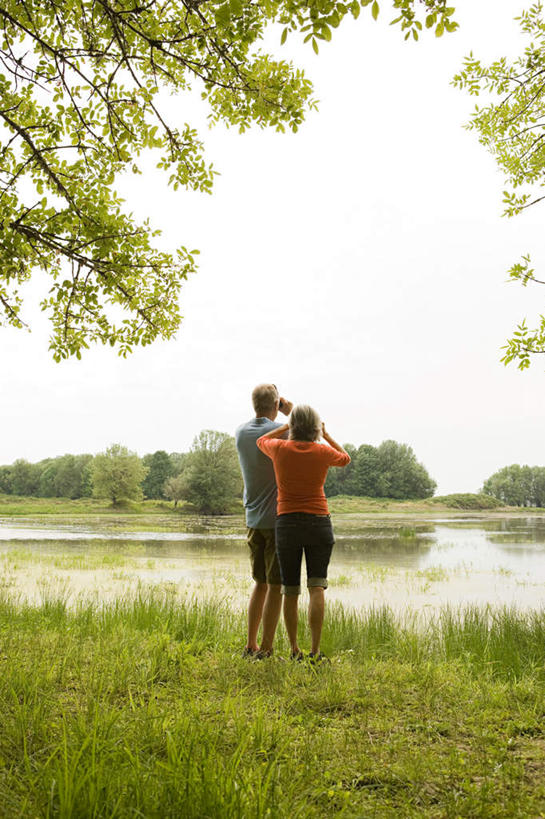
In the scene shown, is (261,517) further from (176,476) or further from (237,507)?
(176,476)

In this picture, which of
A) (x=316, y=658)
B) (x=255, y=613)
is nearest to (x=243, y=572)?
(x=255, y=613)

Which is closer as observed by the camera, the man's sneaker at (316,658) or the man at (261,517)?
the man's sneaker at (316,658)

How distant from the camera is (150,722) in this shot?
2.36 meters

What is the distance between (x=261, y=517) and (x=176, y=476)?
61.0 metres

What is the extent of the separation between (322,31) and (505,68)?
515cm

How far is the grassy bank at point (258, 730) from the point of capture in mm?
1792

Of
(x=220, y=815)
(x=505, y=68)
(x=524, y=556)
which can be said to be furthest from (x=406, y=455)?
(x=220, y=815)

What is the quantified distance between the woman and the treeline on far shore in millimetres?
48151

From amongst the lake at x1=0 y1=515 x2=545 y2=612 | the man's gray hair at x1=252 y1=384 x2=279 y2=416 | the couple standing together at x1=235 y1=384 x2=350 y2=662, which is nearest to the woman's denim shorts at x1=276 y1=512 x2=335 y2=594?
the couple standing together at x1=235 y1=384 x2=350 y2=662

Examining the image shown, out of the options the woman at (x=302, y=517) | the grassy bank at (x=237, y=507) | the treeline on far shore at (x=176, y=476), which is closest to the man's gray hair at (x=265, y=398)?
the woman at (x=302, y=517)

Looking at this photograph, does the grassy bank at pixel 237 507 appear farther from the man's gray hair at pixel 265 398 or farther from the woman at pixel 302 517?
the woman at pixel 302 517

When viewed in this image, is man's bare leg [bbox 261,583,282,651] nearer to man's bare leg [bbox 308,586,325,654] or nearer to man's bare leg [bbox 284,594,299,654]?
man's bare leg [bbox 284,594,299,654]

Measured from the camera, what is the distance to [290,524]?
379cm

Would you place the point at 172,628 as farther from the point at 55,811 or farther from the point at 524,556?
the point at 524,556
